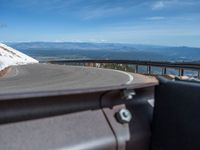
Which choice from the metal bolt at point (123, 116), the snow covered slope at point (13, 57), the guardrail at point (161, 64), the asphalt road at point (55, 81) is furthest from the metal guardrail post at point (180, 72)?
the metal bolt at point (123, 116)

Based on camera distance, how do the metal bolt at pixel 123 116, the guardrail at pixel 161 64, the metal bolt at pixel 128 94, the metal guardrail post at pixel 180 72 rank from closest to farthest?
the metal bolt at pixel 123 116 → the metal bolt at pixel 128 94 → the guardrail at pixel 161 64 → the metal guardrail post at pixel 180 72

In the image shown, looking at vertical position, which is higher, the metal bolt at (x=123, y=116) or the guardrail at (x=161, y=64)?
the metal bolt at (x=123, y=116)

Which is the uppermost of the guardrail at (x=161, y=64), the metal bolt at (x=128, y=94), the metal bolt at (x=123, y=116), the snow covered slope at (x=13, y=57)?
the metal bolt at (x=128, y=94)

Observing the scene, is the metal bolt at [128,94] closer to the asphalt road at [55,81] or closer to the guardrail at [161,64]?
the asphalt road at [55,81]

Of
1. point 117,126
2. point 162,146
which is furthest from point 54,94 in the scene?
point 162,146

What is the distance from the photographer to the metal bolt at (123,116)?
3395 millimetres

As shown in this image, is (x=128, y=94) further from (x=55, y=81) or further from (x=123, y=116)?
(x=55, y=81)

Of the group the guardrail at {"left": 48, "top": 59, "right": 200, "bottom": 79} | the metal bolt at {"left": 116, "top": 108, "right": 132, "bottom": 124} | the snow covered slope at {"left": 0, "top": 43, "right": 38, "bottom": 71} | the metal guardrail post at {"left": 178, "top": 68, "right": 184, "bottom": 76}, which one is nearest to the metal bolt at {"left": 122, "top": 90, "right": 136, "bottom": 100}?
the metal bolt at {"left": 116, "top": 108, "right": 132, "bottom": 124}

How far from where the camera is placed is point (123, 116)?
3426 mm

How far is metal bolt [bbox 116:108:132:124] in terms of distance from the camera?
3.39 meters

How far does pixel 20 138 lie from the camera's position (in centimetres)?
272

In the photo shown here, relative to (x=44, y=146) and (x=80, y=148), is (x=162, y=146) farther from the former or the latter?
(x=44, y=146)

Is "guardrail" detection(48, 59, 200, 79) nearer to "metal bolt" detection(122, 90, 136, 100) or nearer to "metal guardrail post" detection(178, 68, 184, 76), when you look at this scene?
"metal guardrail post" detection(178, 68, 184, 76)

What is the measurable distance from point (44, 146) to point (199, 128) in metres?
1.39
